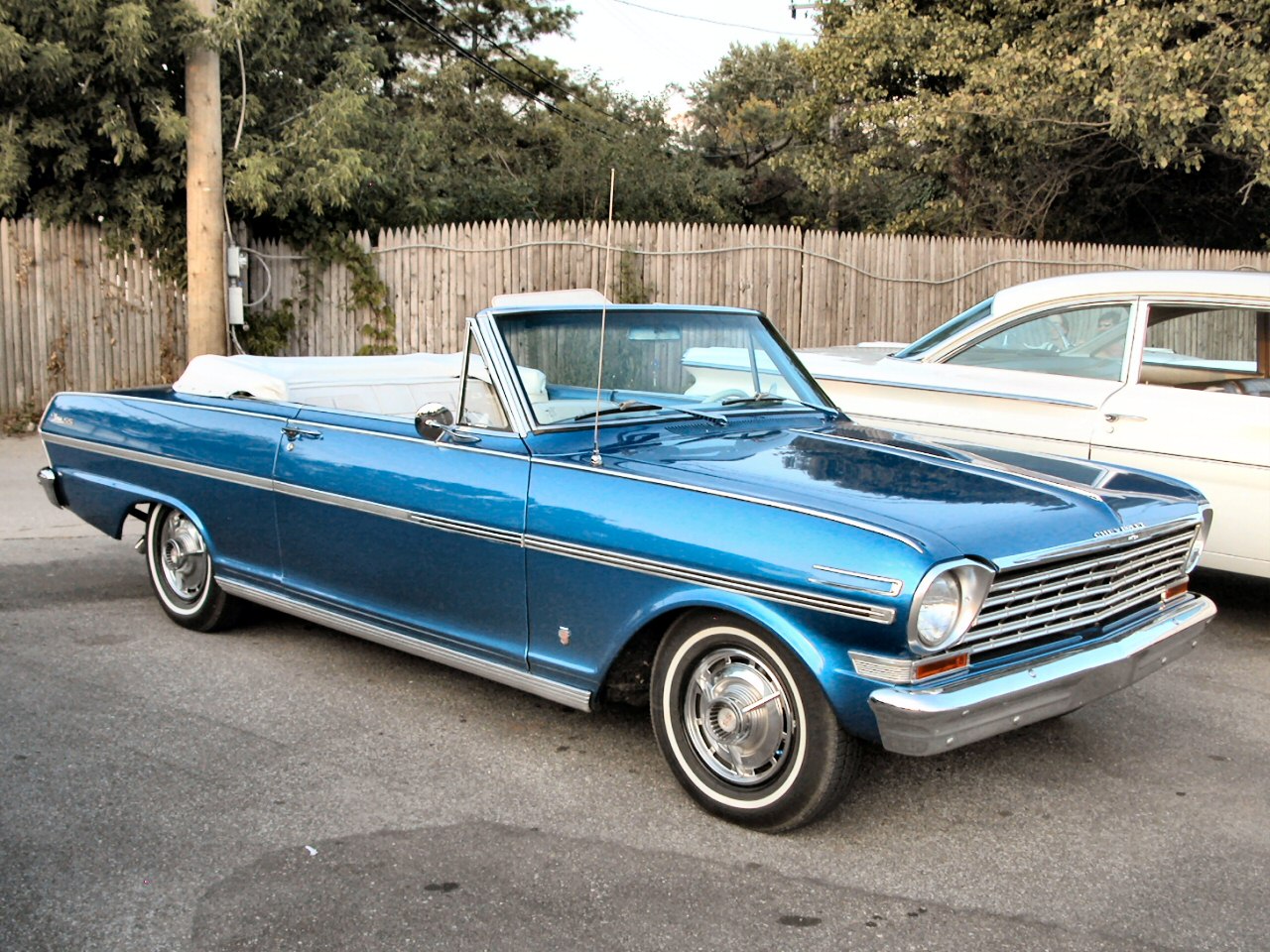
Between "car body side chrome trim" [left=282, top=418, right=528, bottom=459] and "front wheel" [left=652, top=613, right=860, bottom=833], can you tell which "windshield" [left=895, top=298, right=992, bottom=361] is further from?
"front wheel" [left=652, top=613, right=860, bottom=833]

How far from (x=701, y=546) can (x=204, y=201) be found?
807 centimetres

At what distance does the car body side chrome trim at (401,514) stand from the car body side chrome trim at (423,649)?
44cm

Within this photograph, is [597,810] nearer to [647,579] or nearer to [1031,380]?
[647,579]

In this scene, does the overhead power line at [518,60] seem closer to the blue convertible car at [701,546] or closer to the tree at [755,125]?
the tree at [755,125]

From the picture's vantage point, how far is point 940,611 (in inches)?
135

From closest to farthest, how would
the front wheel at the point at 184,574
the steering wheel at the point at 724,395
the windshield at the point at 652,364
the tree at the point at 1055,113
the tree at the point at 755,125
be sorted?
the windshield at the point at 652,364 < the steering wheel at the point at 724,395 < the front wheel at the point at 184,574 < the tree at the point at 1055,113 < the tree at the point at 755,125

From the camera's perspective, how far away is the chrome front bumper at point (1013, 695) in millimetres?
3355

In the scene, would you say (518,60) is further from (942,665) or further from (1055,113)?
(942,665)

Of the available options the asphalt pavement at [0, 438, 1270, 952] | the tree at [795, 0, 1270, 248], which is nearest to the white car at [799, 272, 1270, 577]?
the asphalt pavement at [0, 438, 1270, 952]

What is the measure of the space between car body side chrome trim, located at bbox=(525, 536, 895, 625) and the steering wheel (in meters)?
1.06

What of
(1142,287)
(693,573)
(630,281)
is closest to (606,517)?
(693,573)

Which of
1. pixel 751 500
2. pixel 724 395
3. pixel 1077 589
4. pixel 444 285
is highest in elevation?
pixel 444 285

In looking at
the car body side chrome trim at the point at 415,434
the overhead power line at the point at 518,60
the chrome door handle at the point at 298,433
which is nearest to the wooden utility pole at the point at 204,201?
the chrome door handle at the point at 298,433

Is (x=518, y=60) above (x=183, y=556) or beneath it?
above
